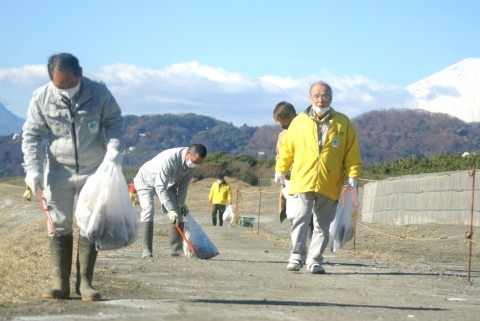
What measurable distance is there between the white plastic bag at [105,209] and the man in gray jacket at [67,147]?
147 millimetres

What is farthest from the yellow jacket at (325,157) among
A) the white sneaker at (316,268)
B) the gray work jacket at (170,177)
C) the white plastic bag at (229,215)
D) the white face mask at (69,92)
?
the white plastic bag at (229,215)

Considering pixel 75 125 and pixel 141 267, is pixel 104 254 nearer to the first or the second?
pixel 141 267

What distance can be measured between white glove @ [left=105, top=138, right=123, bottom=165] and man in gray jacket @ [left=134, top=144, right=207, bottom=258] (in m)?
4.84

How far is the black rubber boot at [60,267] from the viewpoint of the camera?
7.98 meters

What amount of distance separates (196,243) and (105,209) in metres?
5.51

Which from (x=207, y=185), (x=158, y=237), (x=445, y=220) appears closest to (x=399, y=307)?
(x=158, y=237)

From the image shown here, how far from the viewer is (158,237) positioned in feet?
63.4

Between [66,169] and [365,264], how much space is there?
585 cm

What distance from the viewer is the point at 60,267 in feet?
26.5

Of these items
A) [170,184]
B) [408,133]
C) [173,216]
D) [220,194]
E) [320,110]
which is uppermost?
[408,133]

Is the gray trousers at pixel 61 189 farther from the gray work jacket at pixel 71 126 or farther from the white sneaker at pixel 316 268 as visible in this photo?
the white sneaker at pixel 316 268

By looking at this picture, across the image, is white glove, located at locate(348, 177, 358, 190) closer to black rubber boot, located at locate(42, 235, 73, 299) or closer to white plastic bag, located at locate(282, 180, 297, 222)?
white plastic bag, located at locate(282, 180, 297, 222)

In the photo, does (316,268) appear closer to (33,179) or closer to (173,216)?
(173,216)

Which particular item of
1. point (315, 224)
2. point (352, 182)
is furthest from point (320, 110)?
point (315, 224)
